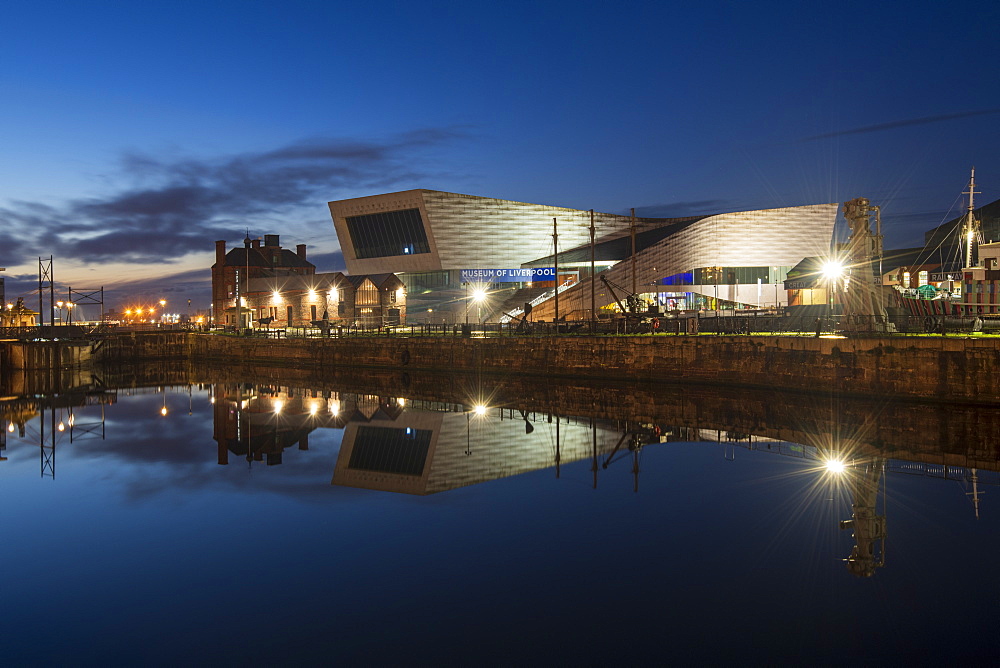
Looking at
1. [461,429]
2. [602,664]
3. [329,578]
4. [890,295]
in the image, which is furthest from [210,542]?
[890,295]

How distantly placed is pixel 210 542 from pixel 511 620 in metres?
6.91

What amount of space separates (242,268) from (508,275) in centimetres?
4525

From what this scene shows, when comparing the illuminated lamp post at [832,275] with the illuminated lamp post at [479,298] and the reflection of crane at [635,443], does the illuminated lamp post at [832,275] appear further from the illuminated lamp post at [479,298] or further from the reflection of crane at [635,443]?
the illuminated lamp post at [479,298]

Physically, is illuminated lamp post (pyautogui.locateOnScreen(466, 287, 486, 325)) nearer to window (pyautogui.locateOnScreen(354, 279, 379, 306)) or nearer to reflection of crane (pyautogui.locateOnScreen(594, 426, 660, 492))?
window (pyautogui.locateOnScreen(354, 279, 379, 306))

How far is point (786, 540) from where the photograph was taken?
1282cm

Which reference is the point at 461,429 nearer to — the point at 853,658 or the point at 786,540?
the point at 786,540

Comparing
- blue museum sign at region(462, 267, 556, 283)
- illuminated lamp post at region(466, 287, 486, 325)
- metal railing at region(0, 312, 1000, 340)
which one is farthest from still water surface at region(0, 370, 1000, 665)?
blue museum sign at region(462, 267, 556, 283)

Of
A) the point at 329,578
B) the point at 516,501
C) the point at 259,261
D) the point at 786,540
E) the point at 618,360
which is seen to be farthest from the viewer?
the point at 259,261

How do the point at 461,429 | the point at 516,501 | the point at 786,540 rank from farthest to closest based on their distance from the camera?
the point at 461,429, the point at 516,501, the point at 786,540

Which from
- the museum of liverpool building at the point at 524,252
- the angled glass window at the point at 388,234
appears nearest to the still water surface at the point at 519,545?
→ the museum of liverpool building at the point at 524,252

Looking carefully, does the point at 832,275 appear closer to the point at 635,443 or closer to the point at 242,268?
→ the point at 635,443

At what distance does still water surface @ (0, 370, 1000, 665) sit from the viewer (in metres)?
9.12

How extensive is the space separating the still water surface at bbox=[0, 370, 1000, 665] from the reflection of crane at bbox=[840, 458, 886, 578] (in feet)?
0.32

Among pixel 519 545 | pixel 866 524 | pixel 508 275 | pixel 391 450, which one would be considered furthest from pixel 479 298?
pixel 519 545
